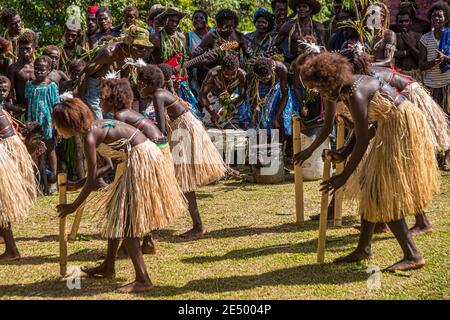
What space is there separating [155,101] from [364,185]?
192 cm

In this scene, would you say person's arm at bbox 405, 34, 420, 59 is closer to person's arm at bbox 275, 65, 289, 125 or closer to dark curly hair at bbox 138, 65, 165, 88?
person's arm at bbox 275, 65, 289, 125

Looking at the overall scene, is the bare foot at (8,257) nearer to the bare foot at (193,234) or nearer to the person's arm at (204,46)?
the bare foot at (193,234)

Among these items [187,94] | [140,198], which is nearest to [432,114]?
[140,198]

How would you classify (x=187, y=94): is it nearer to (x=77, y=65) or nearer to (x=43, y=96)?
(x=77, y=65)

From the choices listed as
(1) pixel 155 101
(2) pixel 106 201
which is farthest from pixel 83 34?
(2) pixel 106 201

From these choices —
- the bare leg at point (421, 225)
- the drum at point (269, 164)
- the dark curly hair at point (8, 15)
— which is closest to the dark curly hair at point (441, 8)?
the drum at point (269, 164)

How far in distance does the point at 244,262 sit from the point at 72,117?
1.64m

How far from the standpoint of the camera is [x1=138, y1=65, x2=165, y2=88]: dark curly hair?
563 cm

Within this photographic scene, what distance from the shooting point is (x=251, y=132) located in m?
8.36

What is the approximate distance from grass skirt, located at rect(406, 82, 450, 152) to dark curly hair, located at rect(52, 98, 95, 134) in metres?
2.44

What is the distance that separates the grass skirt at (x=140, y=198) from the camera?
14.7 feet

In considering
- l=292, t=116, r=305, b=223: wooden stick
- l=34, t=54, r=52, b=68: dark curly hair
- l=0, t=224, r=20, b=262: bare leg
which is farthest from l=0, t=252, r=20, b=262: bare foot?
l=34, t=54, r=52, b=68: dark curly hair

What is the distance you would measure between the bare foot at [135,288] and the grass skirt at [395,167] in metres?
1.51

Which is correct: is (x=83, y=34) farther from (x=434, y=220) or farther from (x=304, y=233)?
(x=434, y=220)
